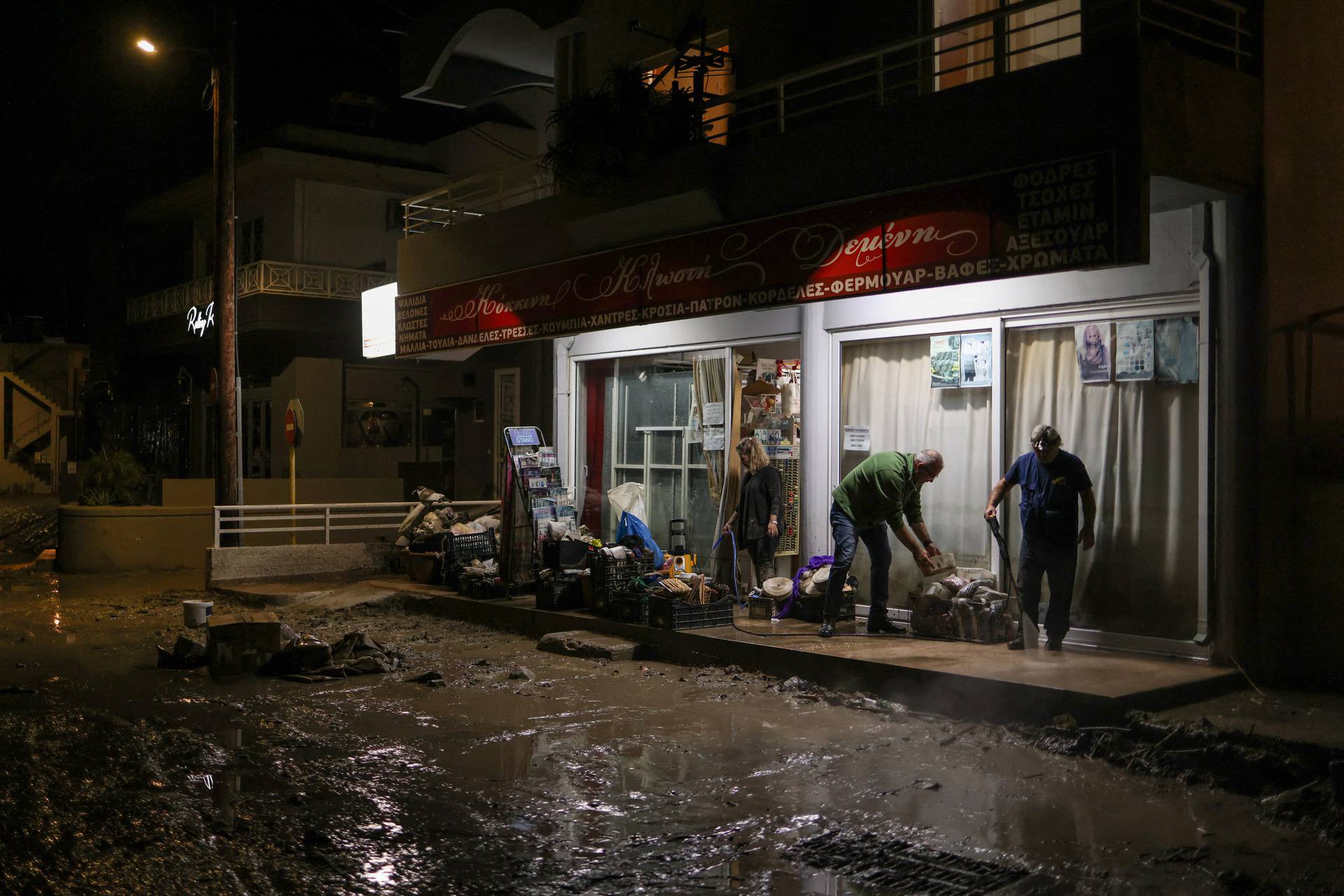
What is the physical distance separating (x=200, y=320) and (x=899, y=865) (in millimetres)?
27047

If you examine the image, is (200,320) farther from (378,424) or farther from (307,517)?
(307,517)

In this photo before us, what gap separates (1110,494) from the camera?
9.35 metres

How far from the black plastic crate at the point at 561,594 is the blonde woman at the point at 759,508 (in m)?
1.99

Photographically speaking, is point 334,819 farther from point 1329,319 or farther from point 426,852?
point 1329,319

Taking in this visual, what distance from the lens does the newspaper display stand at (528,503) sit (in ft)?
43.2

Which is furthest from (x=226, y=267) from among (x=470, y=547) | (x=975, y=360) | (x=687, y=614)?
(x=975, y=360)

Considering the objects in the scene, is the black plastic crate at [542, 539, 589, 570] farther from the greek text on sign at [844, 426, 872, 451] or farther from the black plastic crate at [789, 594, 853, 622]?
the greek text on sign at [844, 426, 872, 451]

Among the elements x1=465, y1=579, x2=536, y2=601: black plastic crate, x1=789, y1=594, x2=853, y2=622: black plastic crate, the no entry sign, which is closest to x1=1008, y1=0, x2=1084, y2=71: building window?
x1=789, y1=594, x2=853, y2=622: black plastic crate

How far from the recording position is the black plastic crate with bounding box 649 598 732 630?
1074 centimetres

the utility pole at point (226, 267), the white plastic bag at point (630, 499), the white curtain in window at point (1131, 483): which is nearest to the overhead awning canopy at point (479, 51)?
the utility pole at point (226, 267)

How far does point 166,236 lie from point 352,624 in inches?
1055

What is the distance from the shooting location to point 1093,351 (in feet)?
30.9

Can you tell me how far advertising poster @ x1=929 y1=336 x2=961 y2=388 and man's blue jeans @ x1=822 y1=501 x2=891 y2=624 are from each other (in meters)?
1.50

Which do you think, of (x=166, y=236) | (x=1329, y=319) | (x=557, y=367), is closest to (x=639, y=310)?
(x=557, y=367)
